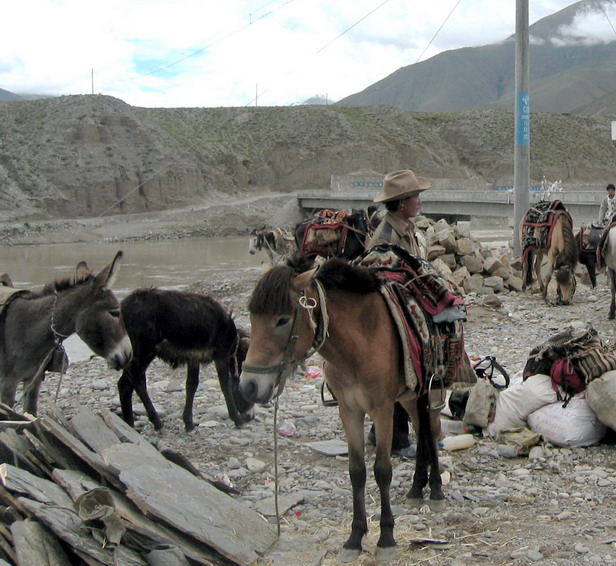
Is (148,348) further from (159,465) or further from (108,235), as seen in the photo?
(108,235)

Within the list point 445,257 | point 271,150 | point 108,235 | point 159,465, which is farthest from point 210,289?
point 271,150

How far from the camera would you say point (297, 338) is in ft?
12.5

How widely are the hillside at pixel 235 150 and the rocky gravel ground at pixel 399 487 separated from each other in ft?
156

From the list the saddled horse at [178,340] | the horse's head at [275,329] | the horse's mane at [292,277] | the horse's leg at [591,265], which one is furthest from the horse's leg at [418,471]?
the horse's leg at [591,265]

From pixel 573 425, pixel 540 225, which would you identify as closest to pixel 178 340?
pixel 573 425

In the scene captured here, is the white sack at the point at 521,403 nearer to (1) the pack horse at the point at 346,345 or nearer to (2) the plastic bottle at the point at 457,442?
(2) the plastic bottle at the point at 457,442

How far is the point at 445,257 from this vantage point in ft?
52.4

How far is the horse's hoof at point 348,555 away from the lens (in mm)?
4078

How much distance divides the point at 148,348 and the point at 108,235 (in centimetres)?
4610

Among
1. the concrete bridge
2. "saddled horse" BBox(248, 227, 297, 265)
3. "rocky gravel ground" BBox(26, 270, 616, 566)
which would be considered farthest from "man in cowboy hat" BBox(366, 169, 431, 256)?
the concrete bridge

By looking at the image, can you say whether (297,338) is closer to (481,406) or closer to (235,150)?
(481,406)

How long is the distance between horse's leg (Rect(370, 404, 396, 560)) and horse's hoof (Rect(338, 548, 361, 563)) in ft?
0.45

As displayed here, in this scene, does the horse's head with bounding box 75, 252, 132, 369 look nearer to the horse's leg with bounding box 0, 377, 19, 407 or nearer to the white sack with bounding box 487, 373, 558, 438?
the horse's leg with bounding box 0, 377, 19, 407

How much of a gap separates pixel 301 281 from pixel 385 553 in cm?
174
